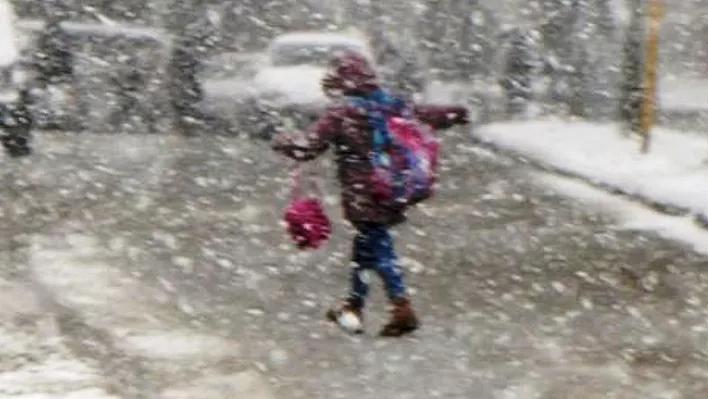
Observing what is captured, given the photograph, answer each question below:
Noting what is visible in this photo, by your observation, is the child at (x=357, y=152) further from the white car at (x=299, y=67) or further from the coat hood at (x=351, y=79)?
the white car at (x=299, y=67)

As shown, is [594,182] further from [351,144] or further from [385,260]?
[351,144]

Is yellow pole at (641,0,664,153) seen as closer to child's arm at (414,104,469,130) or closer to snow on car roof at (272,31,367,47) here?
snow on car roof at (272,31,367,47)

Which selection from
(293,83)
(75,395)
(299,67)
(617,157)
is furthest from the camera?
(299,67)

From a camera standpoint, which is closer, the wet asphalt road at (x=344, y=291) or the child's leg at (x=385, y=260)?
the wet asphalt road at (x=344, y=291)

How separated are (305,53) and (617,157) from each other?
21.9 ft

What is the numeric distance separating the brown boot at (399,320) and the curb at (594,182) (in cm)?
433

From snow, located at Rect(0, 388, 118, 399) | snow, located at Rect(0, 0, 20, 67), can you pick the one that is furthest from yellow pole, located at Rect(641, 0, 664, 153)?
snow, located at Rect(0, 388, 118, 399)

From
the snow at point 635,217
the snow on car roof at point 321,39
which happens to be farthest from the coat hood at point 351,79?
the snow on car roof at point 321,39

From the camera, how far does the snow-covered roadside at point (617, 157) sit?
43.6 feet

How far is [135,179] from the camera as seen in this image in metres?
14.9

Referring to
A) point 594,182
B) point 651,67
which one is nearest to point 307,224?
point 594,182

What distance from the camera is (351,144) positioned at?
7672mm

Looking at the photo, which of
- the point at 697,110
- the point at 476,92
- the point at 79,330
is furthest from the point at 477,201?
the point at 697,110

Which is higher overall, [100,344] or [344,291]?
[100,344]
